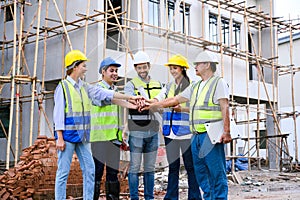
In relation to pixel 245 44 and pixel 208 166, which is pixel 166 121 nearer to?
pixel 208 166

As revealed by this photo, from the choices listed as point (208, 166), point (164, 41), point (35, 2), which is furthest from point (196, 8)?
point (208, 166)

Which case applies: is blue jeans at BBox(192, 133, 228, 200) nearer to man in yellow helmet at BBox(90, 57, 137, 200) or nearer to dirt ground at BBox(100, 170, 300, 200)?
man in yellow helmet at BBox(90, 57, 137, 200)

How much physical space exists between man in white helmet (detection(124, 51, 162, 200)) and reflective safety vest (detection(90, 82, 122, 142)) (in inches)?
8.5

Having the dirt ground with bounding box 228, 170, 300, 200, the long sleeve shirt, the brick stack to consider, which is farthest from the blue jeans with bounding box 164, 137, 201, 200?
the dirt ground with bounding box 228, 170, 300, 200

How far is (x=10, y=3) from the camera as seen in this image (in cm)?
1444

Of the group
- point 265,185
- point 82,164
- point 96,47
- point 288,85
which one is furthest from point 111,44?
point 288,85

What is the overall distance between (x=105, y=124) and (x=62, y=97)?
2.43ft

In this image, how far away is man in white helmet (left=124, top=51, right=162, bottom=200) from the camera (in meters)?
5.97

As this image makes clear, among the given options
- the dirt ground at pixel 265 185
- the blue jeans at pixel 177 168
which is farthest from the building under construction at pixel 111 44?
the blue jeans at pixel 177 168

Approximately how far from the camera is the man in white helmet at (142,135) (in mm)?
5973

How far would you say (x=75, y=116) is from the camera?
551 cm

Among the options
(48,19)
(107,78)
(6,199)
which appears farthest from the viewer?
(48,19)

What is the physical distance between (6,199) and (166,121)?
3214mm

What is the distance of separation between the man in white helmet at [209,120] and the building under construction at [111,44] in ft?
14.9
